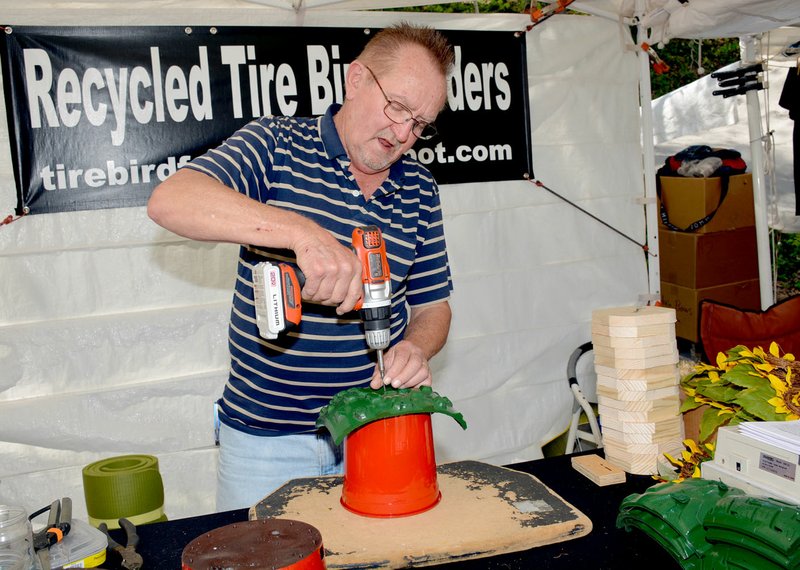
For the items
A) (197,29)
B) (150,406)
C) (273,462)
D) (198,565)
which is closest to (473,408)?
(150,406)

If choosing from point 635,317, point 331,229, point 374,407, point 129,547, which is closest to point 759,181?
point 635,317

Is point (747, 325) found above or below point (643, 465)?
above

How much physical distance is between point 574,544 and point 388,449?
1.40 feet

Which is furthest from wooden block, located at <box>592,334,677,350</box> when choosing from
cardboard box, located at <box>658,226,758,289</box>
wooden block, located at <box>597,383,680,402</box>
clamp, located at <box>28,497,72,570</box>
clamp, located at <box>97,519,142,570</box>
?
cardboard box, located at <box>658,226,758,289</box>

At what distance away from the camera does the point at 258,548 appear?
3.98 feet

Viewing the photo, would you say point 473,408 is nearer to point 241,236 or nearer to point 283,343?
point 283,343

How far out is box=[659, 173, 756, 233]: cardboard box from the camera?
5293 mm

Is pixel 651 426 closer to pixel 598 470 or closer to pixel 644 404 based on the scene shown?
pixel 644 404

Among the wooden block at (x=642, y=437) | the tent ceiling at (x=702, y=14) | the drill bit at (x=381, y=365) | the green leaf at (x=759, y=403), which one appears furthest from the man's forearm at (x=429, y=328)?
the tent ceiling at (x=702, y=14)

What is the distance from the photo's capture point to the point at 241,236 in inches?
62.2

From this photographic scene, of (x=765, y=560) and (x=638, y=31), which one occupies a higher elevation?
(x=638, y=31)

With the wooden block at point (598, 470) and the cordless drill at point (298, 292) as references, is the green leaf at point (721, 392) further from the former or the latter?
the cordless drill at point (298, 292)

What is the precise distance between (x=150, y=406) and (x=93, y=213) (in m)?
0.86

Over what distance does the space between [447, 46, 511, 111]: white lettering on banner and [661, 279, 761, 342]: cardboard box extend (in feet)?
7.95
